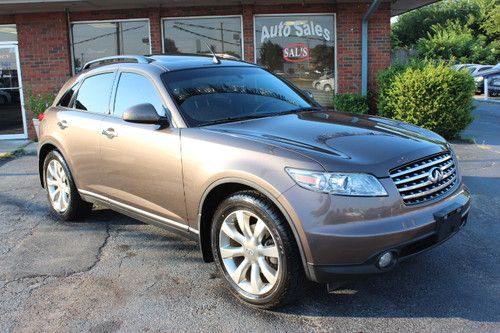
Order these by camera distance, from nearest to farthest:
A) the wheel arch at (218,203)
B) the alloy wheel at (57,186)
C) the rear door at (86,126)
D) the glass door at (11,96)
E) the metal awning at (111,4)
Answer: the wheel arch at (218,203) → the rear door at (86,126) → the alloy wheel at (57,186) → the metal awning at (111,4) → the glass door at (11,96)

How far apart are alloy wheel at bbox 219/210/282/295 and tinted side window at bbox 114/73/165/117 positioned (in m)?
1.17

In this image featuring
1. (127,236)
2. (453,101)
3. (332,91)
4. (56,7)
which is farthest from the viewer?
(332,91)

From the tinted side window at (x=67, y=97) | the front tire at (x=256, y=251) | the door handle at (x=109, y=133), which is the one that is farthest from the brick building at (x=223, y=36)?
the front tire at (x=256, y=251)

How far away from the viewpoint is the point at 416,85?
968cm

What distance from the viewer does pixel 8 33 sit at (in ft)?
38.8

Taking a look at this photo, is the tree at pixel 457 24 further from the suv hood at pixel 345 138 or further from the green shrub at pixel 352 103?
the suv hood at pixel 345 138

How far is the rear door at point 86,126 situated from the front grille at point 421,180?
277 centimetres

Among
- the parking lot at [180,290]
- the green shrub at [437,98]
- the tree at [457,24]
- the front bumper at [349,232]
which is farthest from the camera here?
the tree at [457,24]

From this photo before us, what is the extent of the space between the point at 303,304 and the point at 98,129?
8.17ft

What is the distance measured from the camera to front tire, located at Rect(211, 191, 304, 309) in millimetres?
3219

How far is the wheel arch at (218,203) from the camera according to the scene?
10.4 feet

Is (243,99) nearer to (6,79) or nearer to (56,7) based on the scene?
(56,7)

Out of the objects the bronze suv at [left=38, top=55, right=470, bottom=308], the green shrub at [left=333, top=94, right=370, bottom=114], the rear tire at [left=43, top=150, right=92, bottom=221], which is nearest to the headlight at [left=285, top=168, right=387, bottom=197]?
the bronze suv at [left=38, top=55, right=470, bottom=308]

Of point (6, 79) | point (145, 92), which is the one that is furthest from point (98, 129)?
point (6, 79)
